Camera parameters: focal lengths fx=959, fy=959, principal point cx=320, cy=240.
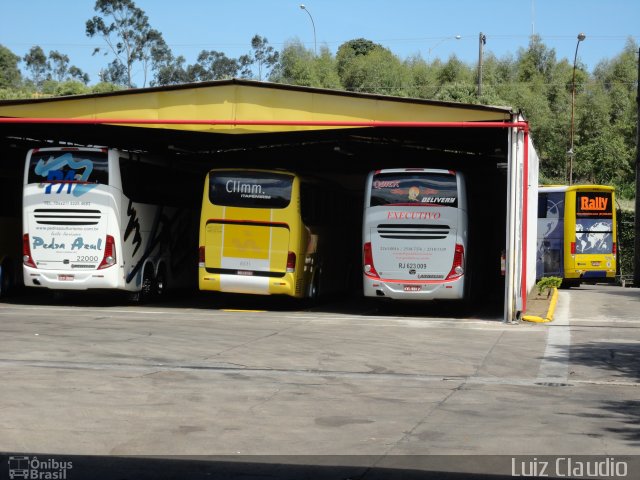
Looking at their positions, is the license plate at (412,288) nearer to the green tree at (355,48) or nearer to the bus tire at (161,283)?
the bus tire at (161,283)

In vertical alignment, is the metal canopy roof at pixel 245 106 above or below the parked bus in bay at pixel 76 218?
above

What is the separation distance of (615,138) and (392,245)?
53.6m

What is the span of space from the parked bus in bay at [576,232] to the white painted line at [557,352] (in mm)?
13687

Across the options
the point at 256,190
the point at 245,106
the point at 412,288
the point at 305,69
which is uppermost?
the point at 305,69

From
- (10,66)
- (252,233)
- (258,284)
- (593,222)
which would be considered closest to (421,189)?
(252,233)

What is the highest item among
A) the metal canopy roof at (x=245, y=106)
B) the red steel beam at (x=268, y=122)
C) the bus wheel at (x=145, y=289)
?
the metal canopy roof at (x=245, y=106)

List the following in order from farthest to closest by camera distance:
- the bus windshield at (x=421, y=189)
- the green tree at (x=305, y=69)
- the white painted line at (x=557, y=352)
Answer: the green tree at (x=305, y=69)
the bus windshield at (x=421, y=189)
the white painted line at (x=557, y=352)

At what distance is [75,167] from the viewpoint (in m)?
21.4

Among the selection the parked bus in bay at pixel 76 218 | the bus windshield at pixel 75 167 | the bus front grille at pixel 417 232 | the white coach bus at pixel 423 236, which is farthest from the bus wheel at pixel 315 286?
the bus windshield at pixel 75 167

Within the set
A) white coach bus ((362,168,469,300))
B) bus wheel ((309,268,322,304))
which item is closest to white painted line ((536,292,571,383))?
white coach bus ((362,168,469,300))

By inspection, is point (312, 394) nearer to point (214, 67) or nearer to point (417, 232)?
point (417, 232)

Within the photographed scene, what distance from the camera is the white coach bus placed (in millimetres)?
21047

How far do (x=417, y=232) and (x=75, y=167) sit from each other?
7745mm

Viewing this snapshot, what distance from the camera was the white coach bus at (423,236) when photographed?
21.0m
